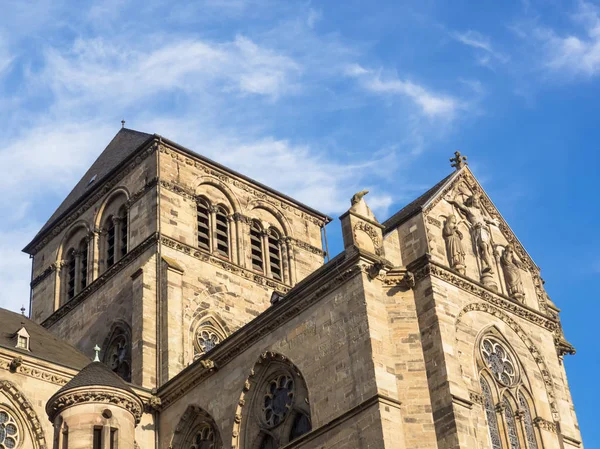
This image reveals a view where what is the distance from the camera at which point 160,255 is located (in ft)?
132

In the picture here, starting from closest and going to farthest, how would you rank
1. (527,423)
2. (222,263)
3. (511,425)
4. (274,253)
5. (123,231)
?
(511,425)
(527,423)
(222,263)
(123,231)
(274,253)

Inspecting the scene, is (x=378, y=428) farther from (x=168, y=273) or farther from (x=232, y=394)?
(x=168, y=273)

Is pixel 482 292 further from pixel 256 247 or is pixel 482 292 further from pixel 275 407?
pixel 256 247

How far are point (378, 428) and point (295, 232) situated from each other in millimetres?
19859

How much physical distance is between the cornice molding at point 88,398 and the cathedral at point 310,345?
1.5 inches

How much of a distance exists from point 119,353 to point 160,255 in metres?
3.56

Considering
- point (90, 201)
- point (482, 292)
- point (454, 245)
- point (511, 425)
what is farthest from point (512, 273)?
point (90, 201)

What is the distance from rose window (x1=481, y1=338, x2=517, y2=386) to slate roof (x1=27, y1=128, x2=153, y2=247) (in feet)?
57.6

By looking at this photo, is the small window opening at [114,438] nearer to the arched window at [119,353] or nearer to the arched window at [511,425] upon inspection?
the arched window at [119,353]

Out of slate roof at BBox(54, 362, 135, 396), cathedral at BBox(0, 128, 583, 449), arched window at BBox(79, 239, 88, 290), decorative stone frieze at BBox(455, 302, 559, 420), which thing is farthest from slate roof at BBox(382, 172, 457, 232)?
arched window at BBox(79, 239, 88, 290)

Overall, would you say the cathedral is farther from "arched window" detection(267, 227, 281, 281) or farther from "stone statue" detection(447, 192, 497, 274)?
"arched window" detection(267, 227, 281, 281)

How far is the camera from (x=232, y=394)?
1278 inches

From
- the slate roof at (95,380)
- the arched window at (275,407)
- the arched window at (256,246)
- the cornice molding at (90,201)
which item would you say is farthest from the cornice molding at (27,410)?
the cornice molding at (90,201)

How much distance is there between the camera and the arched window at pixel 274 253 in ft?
146
